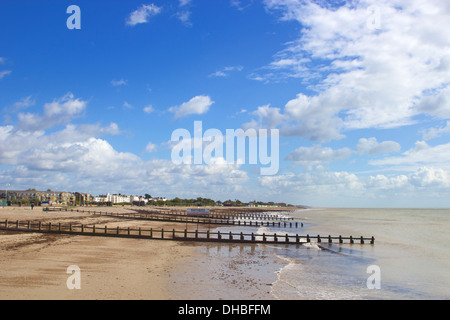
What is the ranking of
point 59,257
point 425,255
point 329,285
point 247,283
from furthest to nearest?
1. point 425,255
2. point 59,257
3. point 329,285
4. point 247,283

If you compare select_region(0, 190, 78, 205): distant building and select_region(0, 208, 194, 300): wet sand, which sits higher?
select_region(0, 208, 194, 300): wet sand

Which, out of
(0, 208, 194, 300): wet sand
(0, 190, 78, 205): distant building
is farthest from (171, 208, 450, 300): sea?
(0, 190, 78, 205): distant building

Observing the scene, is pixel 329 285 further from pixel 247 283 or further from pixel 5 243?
pixel 5 243

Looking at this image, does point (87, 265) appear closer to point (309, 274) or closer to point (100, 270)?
point (100, 270)

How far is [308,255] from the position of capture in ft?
99.0

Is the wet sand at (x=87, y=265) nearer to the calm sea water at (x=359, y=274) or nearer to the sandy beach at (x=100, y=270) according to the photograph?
the sandy beach at (x=100, y=270)

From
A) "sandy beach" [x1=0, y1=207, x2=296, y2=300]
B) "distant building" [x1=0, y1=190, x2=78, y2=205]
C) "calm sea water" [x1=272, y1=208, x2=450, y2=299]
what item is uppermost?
"sandy beach" [x1=0, y1=207, x2=296, y2=300]

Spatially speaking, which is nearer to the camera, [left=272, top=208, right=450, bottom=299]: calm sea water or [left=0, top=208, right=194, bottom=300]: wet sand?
[left=0, top=208, right=194, bottom=300]: wet sand

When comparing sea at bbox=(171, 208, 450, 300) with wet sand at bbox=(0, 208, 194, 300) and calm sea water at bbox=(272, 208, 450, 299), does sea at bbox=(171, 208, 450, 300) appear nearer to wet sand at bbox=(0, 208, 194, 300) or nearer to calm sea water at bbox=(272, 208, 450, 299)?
calm sea water at bbox=(272, 208, 450, 299)

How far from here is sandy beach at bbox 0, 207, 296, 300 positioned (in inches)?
561

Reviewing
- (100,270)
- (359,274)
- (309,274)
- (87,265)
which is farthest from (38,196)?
(359,274)
